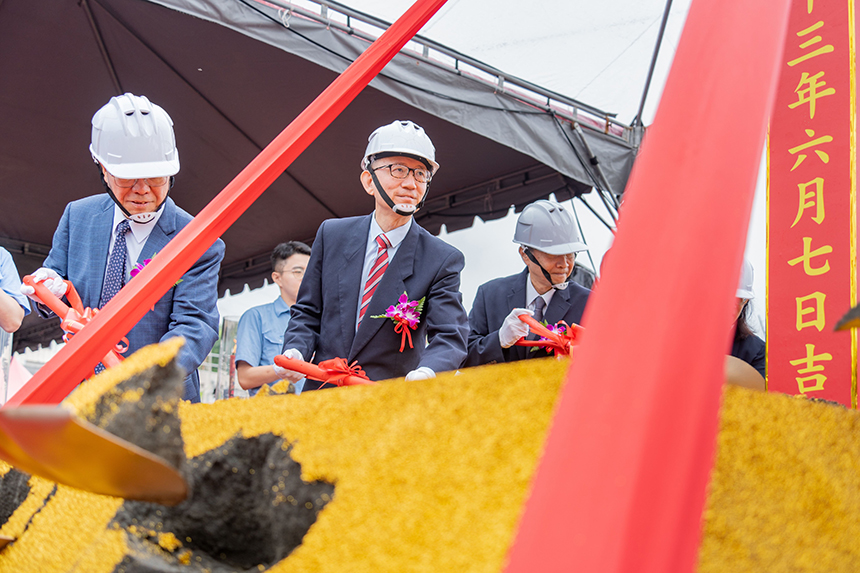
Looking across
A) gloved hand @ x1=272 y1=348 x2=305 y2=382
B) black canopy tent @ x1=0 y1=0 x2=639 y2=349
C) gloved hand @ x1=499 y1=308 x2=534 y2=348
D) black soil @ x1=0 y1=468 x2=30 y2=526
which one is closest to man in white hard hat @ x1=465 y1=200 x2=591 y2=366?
gloved hand @ x1=499 y1=308 x2=534 y2=348

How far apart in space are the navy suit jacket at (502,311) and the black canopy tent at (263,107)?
59.6 inches

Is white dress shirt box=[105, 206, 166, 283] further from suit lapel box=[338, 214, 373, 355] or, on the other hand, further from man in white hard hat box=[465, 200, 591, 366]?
man in white hard hat box=[465, 200, 591, 366]

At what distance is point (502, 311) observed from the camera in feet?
7.73

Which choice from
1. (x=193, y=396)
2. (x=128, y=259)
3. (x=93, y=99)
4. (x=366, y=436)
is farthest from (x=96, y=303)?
(x=93, y=99)

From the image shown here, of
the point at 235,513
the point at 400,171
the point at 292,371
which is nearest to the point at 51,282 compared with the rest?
the point at 292,371

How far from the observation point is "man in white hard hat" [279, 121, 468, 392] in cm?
154

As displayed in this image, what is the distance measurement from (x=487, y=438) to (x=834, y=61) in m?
0.87

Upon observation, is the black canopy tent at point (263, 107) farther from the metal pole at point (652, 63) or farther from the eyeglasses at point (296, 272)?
the eyeglasses at point (296, 272)

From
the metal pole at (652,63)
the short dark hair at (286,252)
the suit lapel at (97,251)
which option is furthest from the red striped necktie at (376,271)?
the metal pole at (652,63)

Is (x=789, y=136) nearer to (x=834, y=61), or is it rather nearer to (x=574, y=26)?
(x=834, y=61)

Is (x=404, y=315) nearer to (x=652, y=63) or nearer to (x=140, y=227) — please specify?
(x=140, y=227)

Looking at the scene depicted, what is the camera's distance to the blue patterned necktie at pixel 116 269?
1503 mm

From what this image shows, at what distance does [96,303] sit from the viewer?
1.50 meters

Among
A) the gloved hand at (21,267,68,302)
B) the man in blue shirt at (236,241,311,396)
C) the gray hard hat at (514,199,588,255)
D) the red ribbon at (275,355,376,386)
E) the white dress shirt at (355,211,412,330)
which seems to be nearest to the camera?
the red ribbon at (275,355,376,386)
